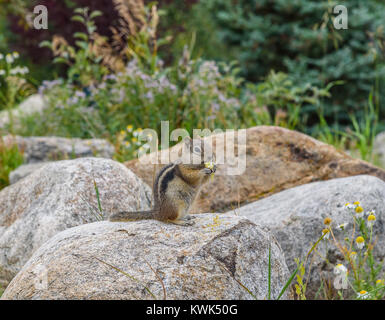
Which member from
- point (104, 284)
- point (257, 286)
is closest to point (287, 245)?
point (257, 286)

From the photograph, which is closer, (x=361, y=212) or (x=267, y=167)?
(x=361, y=212)

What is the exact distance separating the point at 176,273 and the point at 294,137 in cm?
311

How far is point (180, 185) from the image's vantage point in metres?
3.23

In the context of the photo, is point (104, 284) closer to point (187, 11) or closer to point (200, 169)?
point (200, 169)

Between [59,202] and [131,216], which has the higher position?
[131,216]

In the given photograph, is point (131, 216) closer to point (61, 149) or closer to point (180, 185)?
point (180, 185)

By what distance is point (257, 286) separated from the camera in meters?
2.96

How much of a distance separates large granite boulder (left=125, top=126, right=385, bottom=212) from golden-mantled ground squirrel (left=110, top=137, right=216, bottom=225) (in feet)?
6.33

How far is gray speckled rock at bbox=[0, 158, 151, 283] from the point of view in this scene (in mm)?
3969

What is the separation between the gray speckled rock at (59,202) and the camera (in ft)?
13.0

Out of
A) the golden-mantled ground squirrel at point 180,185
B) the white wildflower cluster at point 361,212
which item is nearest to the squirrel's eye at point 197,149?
the golden-mantled ground squirrel at point 180,185

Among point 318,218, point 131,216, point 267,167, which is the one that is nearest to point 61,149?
point 267,167

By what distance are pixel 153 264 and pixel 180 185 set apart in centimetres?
58

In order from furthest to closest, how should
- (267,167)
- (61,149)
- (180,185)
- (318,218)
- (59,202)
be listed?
(61,149) < (267,167) < (318,218) < (59,202) < (180,185)
